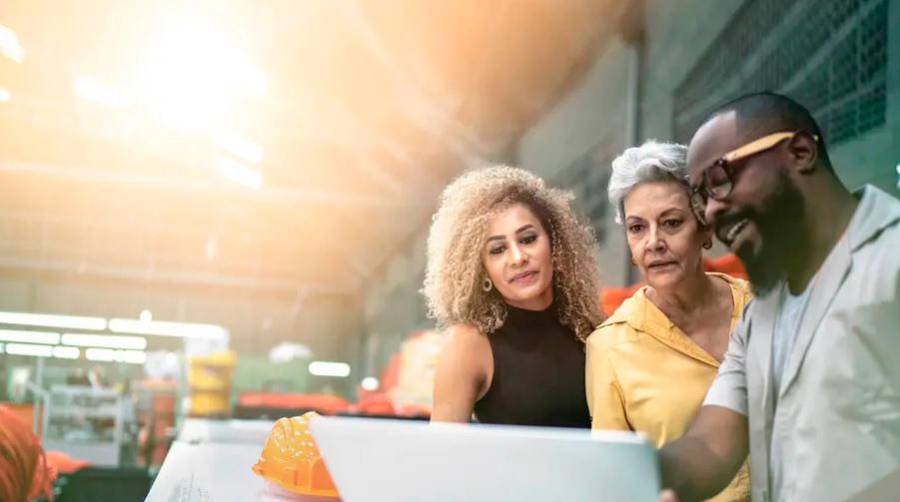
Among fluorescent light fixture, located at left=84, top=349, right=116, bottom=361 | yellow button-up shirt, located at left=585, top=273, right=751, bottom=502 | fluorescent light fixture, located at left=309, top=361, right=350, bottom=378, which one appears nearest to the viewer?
yellow button-up shirt, located at left=585, top=273, right=751, bottom=502

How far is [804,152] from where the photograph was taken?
114cm

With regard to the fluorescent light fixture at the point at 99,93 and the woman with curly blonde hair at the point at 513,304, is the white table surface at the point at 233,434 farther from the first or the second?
the fluorescent light fixture at the point at 99,93

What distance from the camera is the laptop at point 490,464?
941 mm

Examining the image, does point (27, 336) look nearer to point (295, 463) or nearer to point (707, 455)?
point (295, 463)

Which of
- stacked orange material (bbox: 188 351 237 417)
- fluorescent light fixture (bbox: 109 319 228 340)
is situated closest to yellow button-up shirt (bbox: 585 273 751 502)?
stacked orange material (bbox: 188 351 237 417)

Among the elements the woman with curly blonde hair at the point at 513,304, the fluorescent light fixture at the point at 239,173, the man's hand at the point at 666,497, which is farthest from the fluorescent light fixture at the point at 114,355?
the man's hand at the point at 666,497

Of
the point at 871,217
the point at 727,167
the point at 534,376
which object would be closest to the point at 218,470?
the point at 534,376

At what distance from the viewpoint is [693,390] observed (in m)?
1.35

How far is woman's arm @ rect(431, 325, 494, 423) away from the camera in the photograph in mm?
1472

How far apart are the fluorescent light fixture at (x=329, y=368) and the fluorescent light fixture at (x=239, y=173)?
0.81 meters

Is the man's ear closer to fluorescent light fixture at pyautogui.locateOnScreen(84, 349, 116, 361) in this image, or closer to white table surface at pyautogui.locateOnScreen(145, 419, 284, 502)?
white table surface at pyautogui.locateOnScreen(145, 419, 284, 502)

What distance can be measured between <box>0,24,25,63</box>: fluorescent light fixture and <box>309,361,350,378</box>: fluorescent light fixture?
1.33 metres

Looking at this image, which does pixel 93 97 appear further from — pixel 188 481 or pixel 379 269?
pixel 188 481

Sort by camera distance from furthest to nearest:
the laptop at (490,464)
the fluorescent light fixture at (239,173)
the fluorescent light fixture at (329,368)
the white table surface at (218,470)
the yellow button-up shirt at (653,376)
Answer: the fluorescent light fixture at (329,368) → the fluorescent light fixture at (239,173) → the white table surface at (218,470) → the yellow button-up shirt at (653,376) → the laptop at (490,464)
